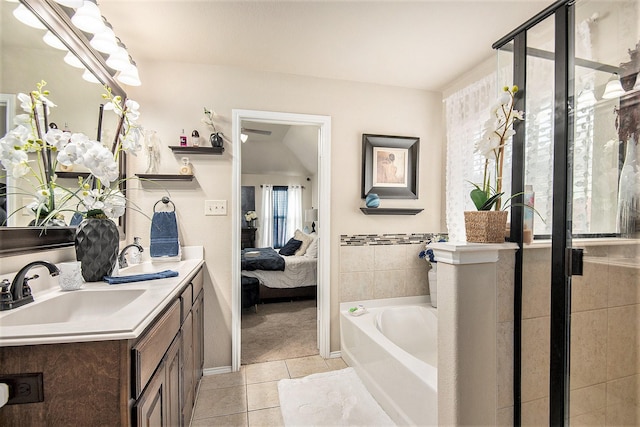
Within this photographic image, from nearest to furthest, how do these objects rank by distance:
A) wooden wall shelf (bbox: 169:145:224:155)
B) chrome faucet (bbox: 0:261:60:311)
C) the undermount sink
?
chrome faucet (bbox: 0:261:60:311), the undermount sink, wooden wall shelf (bbox: 169:145:224:155)

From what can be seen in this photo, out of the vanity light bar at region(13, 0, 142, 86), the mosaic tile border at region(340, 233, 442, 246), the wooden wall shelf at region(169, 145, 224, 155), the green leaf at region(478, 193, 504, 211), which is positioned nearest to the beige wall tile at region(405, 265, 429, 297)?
the mosaic tile border at region(340, 233, 442, 246)

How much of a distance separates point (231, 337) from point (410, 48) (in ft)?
8.54

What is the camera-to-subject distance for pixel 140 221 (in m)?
2.21

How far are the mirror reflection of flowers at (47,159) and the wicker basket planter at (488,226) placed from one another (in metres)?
1.60

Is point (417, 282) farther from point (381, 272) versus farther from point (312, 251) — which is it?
point (312, 251)

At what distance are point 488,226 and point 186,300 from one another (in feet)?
5.04

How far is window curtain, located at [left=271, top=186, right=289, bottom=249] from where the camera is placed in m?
6.91

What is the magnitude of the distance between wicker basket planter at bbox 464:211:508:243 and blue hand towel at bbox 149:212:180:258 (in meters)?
1.95

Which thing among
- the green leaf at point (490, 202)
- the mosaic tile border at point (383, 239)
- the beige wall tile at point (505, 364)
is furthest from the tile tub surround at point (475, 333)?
the mosaic tile border at point (383, 239)

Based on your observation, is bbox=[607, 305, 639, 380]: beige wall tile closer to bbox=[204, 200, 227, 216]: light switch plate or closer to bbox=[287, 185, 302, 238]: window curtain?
bbox=[204, 200, 227, 216]: light switch plate

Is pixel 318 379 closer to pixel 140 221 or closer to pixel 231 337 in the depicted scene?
pixel 231 337

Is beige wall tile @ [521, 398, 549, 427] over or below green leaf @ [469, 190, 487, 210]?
below

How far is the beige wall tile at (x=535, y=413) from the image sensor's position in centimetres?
114

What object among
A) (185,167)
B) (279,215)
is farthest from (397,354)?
(279,215)
